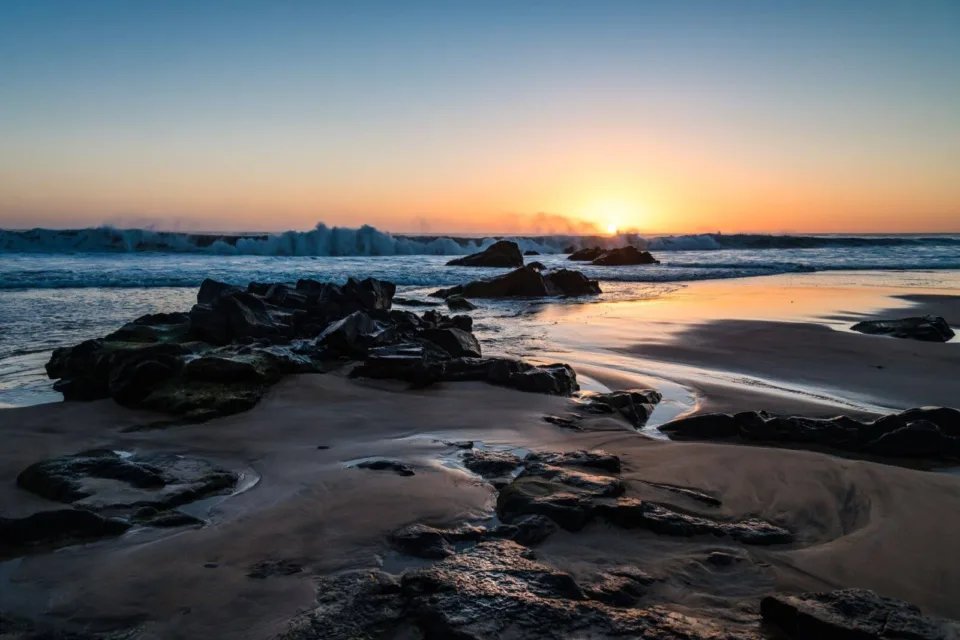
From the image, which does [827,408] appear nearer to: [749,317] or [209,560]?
[209,560]

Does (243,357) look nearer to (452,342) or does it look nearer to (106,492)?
(452,342)

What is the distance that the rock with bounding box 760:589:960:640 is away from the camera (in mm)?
2092

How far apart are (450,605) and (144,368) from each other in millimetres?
4186

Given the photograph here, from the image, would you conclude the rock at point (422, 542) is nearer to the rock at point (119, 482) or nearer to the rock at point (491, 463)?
the rock at point (491, 463)

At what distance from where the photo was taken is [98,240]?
1380 inches

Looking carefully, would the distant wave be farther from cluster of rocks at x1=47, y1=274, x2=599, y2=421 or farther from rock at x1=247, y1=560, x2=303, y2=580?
rock at x1=247, y1=560, x2=303, y2=580

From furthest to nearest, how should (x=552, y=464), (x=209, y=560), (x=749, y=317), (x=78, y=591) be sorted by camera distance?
(x=749, y=317) < (x=552, y=464) < (x=209, y=560) < (x=78, y=591)

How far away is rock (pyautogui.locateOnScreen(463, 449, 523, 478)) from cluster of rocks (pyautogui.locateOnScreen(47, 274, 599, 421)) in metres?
1.89

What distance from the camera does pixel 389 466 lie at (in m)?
3.93

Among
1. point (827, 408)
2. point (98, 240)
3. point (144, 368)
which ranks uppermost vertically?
point (98, 240)

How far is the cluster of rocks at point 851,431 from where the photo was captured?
4.39 metres

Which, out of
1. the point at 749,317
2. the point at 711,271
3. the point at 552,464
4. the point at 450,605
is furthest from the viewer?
the point at 711,271

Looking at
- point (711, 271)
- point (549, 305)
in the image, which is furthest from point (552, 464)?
point (711, 271)

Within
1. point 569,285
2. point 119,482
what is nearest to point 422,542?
point 119,482
